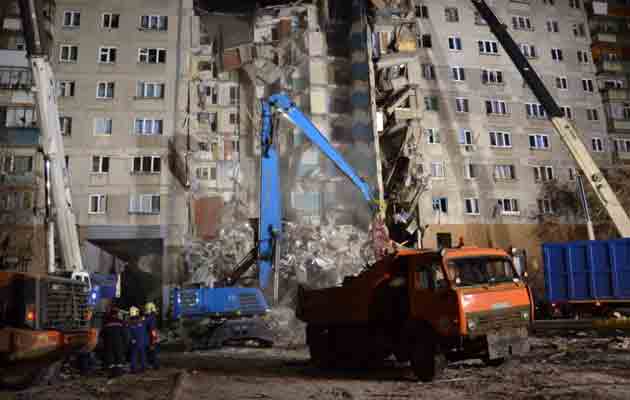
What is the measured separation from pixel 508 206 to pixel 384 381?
1165 inches

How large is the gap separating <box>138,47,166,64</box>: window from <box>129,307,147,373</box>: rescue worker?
26.2 m

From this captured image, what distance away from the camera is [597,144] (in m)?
40.1

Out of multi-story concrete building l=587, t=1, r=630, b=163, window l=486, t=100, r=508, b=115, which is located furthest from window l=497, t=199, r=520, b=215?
multi-story concrete building l=587, t=1, r=630, b=163

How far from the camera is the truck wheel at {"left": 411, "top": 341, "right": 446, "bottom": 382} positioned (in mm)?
9656

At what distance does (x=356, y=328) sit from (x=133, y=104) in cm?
2759

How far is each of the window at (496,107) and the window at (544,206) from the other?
22.8 ft

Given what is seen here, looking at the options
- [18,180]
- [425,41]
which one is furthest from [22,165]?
[425,41]

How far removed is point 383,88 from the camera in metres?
36.3

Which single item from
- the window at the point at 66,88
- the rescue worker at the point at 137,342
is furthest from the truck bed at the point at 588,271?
the window at the point at 66,88

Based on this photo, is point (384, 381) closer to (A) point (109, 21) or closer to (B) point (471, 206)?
(B) point (471, 206)

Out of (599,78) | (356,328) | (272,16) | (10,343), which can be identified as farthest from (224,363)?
(599,78)

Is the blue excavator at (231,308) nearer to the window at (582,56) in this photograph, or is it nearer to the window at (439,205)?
the window at (439,205)

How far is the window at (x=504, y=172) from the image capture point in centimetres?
3744

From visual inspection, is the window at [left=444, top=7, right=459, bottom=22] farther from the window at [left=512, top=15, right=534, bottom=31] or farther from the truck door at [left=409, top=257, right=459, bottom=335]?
the truck door at [left=409, top=257, right=459, bottom=335]
